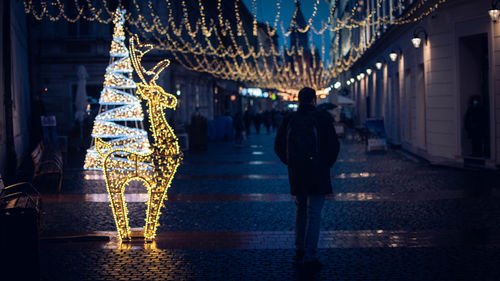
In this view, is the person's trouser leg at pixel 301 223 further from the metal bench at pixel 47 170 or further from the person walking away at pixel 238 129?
the person walking away at pixel 238 129

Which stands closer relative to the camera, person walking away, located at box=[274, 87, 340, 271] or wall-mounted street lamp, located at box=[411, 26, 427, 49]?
person walking away, located at box=[274, 87, 340, 271]

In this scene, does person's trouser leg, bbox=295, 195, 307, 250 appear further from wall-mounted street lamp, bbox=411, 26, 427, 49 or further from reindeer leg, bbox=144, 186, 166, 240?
wall-mounted street lamp, bbox=411, 26, 427, 49

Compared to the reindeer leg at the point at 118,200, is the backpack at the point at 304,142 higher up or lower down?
higher up

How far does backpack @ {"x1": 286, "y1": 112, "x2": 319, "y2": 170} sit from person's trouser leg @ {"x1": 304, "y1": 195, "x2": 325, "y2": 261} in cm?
36

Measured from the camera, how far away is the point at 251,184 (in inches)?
537

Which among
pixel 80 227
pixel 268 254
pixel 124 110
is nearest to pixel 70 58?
pixel 124 110

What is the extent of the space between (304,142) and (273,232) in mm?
2102

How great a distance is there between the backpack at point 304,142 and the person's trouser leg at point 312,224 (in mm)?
356

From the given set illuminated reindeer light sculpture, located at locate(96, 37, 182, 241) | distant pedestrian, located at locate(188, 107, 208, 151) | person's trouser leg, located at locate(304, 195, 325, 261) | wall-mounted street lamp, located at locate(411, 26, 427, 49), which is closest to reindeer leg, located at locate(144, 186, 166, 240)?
illuminated reindeer light sculpture, located at locate(96, 37, 182, 241)

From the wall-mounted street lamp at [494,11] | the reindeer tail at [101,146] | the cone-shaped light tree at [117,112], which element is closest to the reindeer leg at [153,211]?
the reindeer tail at [101,146]

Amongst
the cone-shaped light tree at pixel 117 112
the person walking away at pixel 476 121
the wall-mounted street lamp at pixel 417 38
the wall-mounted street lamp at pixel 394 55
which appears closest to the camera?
the person walking away at pixel 476 121

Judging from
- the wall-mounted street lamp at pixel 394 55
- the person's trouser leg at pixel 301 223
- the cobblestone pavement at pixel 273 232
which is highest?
the wall-mounted street lamp at pixel 394 55

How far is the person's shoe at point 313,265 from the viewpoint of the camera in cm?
622

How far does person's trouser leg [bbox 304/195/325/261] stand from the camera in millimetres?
6375
